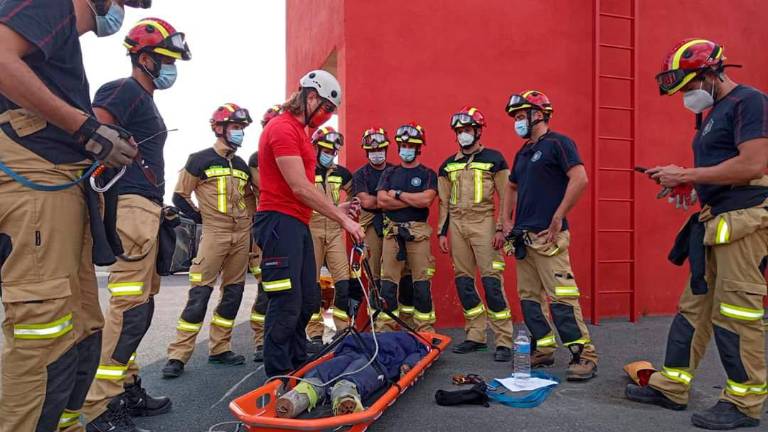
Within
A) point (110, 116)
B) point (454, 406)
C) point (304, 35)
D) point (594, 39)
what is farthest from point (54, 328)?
point (304, 35)

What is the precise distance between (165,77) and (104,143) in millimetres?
1487

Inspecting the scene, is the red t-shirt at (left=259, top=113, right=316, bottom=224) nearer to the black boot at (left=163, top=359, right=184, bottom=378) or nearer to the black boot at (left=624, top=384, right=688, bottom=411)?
the black boot at (left=163, top=359, right=184, bottom=378)

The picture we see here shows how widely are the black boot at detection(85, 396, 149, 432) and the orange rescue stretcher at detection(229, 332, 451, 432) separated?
763mm

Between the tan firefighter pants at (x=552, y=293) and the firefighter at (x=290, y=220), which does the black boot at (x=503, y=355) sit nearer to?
the tan firefighter pants at (x=552, y=293)

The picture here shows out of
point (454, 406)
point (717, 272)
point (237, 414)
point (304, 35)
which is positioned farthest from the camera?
point (304, 35)

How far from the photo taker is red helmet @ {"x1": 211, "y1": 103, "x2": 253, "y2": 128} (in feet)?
16.8

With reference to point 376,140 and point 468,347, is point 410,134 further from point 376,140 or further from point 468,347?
point 468,347

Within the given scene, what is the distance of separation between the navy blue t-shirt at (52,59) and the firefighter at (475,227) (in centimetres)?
390

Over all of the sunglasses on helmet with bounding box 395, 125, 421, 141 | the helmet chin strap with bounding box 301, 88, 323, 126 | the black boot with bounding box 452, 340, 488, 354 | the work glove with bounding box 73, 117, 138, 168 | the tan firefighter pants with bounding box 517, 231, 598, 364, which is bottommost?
the black boot with bounding box 452, 340, 488, 354

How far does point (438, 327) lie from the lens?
6.45m

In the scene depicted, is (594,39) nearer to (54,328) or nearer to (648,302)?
(648,302)

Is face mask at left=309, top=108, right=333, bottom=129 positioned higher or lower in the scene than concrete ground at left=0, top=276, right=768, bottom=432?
higher

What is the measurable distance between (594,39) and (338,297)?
4.71m

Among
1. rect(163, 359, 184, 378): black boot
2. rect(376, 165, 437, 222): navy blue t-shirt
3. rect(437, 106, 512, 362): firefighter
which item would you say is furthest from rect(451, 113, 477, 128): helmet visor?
rect(163, 359, 184, 378): black boot
